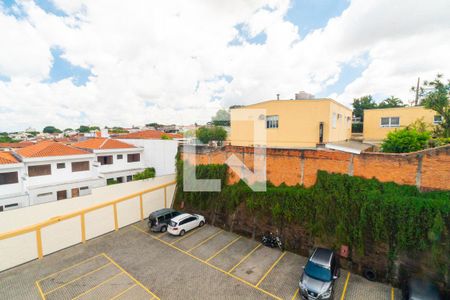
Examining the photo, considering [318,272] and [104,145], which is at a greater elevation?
[104,145]

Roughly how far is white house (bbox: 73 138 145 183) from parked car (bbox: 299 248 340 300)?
2145 centimetres

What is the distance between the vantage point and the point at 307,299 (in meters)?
8.96

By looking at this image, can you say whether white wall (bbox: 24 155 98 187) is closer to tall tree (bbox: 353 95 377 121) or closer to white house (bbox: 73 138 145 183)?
white house (bbox: 73 138 145 183)

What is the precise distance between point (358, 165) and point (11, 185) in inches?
1005

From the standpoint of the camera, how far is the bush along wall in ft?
29.2

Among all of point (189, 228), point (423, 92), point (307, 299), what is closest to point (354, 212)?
point (307, 299)

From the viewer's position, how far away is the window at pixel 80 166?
21312 mm

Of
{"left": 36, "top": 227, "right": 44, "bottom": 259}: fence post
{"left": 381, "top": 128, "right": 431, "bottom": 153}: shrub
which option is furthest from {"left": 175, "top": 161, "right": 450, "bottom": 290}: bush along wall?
{"left": 36, "top": 227, "right": 44, "bottom": 259}: fence post

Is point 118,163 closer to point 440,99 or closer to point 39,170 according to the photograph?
point 39,170

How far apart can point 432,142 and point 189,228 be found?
15.9m

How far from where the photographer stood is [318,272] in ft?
30.3

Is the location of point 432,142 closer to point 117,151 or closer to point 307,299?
point 307,299

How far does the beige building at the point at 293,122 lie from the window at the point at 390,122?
4.67 m

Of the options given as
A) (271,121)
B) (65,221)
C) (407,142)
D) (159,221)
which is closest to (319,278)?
(407,142)
